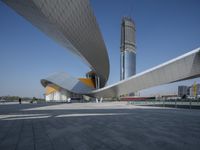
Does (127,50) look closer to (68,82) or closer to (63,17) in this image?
(68,82)

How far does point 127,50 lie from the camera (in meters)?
117

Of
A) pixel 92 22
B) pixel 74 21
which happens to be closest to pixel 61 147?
pixel 74 21

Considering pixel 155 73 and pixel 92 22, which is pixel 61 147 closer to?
pixel 92 22

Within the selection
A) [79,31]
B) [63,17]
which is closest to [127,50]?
[79,31]

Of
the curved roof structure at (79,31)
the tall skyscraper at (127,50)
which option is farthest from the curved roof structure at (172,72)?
the tall skyscraper at (127,50)

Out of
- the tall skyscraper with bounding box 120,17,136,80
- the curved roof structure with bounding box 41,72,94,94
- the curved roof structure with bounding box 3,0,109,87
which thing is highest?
the tall skyscraper with bounding box 120,17,136,80

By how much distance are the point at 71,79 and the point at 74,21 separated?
4196 centimetres

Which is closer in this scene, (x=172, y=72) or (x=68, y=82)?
(x=172, y=72)

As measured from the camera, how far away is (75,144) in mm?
3574

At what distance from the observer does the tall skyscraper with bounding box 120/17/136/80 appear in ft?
355

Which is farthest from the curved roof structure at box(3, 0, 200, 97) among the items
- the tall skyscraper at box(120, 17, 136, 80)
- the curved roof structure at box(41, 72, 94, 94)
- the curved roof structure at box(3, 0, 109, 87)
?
the tall skyscraper at box(120, 17, 136, 80)

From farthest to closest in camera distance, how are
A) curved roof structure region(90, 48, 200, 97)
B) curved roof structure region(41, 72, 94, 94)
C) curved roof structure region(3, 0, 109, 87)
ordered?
curved roof structure region(41, 72, 94, 94)
curved roof structure region(90, 48, 200, 97)
curved roof structure region(3, 0, 109, 87)

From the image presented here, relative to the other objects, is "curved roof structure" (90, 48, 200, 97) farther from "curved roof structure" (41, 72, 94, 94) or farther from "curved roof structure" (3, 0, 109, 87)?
"curved roof structure" (41, 72, 94, 94)

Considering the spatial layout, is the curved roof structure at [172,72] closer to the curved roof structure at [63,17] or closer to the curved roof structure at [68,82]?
the curved roof structure at [63,17]
